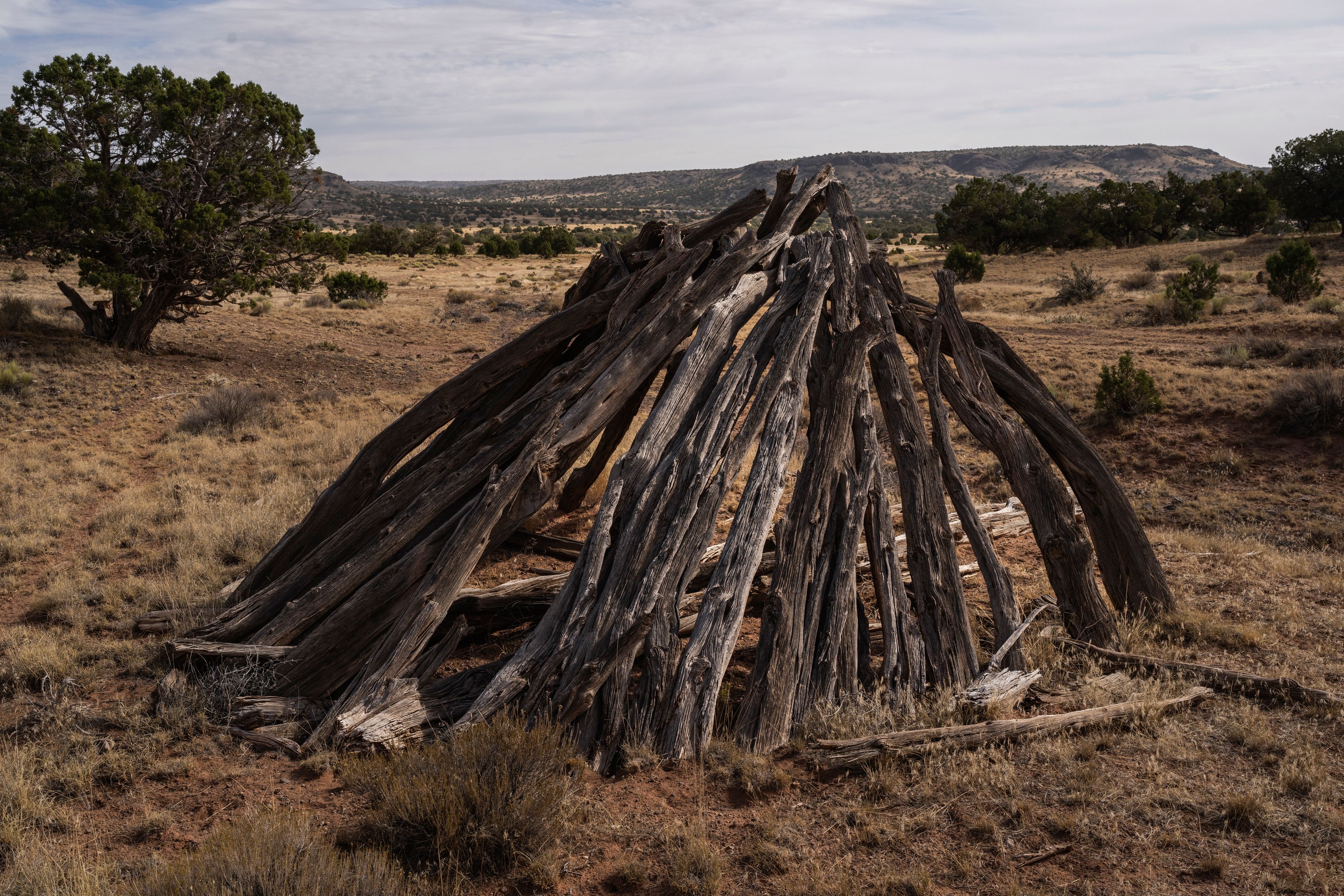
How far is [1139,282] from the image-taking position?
84.3 feet

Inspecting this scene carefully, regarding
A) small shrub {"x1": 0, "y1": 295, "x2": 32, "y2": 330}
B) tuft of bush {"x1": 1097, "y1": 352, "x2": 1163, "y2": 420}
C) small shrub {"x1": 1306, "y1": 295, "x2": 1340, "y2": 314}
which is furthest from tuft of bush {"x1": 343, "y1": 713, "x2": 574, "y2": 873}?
small shrub {"x1": 1306, "y1": 295, "x2": 1340, "y2": 314}

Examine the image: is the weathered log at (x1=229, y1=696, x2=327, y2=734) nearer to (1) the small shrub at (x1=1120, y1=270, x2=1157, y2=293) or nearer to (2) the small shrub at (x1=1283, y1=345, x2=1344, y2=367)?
(2) the small shrub at (x1=1283, y1=345, x2=1344, y2=367)

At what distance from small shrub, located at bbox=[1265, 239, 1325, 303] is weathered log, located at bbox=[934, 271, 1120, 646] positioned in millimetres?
18518

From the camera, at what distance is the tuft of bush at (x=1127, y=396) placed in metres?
12.6

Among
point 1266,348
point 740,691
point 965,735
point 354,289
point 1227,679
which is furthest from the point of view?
point 354,289

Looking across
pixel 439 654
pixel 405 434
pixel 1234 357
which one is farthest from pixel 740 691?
pixel 1234 357

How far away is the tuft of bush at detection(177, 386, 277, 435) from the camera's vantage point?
1208 centimetres

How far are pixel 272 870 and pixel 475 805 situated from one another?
822mm

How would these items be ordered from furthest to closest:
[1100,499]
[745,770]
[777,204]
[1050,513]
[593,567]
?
[777,204], [1100,499], [1050,513], [593,567], [745,770]

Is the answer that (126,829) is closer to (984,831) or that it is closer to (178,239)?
(984,831)

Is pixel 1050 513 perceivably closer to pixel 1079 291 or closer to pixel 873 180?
pixel 1079 291

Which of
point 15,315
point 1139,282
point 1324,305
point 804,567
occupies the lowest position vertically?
point 804,567

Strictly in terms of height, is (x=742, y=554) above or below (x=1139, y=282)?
below

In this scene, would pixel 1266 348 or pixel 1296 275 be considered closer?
pixel 1266 348
